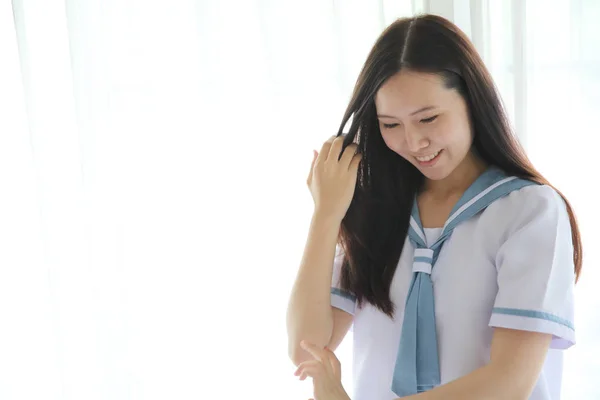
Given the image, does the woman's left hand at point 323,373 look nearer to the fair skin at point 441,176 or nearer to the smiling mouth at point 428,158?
the fair skin at point 441,176

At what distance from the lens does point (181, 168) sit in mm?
2145

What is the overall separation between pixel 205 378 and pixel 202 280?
→ 31 centimetres

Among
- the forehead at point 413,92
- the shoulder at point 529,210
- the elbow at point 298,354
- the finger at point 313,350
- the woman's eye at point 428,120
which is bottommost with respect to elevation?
the elbow at point 298,354

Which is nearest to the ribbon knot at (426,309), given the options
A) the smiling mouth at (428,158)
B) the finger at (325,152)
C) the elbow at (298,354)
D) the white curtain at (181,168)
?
the smiling mouth at (428,158)

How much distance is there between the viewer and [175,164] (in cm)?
214

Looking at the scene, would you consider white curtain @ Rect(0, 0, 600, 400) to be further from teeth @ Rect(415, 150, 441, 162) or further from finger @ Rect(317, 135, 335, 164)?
teeth @ Rect(415, 150, 441, 162)

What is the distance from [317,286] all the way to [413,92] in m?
0.48

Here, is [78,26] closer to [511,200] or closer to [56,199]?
[56,199]

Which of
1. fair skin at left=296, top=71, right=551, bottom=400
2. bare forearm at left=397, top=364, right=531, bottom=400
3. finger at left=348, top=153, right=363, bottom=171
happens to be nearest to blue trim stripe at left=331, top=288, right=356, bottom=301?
fair skin at left=296, top=71, right=551, bottom=400

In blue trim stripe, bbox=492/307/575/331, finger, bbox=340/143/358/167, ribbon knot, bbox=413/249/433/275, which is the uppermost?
finger, bbox=340/143/358/167

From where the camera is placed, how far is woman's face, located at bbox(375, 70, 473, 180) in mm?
1394

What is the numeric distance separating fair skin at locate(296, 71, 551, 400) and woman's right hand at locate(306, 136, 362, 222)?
15 centimetres

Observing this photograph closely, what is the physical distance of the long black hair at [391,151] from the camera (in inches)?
55.4

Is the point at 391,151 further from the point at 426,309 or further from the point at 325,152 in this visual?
the point at 426,309
